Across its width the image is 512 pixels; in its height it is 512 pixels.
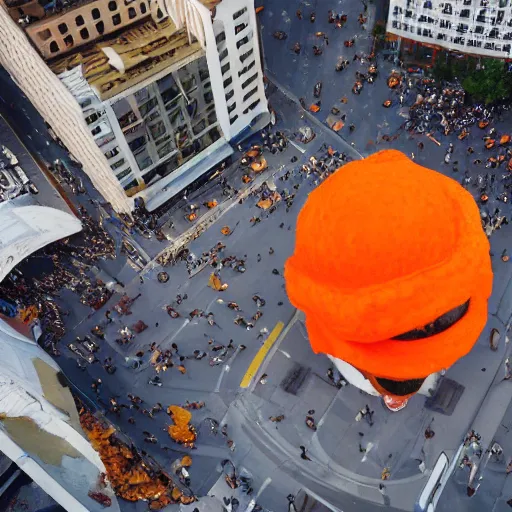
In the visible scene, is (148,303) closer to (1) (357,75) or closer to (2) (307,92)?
(2) (307,92)

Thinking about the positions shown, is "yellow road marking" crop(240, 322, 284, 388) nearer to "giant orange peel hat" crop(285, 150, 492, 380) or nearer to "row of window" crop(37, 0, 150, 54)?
"giant orange peel hat" crop(285, 150, 492, 380)

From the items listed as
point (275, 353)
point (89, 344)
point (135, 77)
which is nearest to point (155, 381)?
point (89, 344)

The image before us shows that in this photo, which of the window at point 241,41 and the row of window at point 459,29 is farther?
the row of window at point 459,29

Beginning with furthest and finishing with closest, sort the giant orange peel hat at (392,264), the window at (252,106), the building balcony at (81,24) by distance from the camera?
the window at (252,106) → the building balcony at (81,24) → the giant orange peel hat at (392,264)

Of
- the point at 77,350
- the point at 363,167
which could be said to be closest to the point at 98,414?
the point at 77,350

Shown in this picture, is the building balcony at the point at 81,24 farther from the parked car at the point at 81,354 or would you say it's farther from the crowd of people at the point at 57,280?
the parked car at the point at 81,354

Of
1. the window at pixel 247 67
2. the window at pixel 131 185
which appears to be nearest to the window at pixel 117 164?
the window at pixel 131 185

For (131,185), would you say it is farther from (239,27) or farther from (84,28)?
(239,27)
